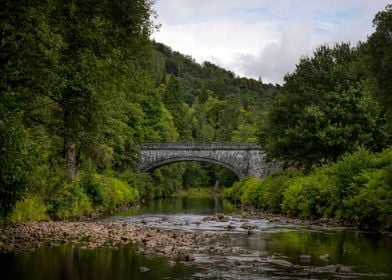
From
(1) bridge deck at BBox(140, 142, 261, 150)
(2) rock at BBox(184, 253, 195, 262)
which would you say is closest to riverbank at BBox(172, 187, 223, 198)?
(1) bridge deck at BBox(140, 142, 261, 150)

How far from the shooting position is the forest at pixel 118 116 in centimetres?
1973

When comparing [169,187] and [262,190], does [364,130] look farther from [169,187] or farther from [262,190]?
[169,187]

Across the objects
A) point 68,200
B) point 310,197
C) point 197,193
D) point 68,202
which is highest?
point 197,193

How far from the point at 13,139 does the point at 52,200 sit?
52.7 ft

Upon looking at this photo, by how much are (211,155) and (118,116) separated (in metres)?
46.2

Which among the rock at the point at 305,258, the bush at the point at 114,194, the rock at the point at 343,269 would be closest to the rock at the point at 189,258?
the rock at the point at 305,258

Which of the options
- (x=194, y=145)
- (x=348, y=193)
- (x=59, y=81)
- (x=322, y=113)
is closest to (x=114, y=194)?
(x=322, y=113)

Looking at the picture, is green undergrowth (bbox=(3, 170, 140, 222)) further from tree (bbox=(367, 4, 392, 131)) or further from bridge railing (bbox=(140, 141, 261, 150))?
bridge railing (bbox=(140, 141, 261, 150))

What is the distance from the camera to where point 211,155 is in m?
80.8

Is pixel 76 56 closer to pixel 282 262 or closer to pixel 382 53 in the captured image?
pixel 282 262

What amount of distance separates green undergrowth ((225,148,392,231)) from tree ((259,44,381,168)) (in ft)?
8.87

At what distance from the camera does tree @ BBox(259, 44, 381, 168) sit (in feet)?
151

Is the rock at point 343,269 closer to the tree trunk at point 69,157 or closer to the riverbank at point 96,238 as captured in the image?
the riverbank at point 96,238

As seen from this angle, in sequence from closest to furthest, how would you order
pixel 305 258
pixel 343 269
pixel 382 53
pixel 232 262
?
1. pixel 343 269
2. pixel 232 262
3. pixel 305 258
4. pixel 382 53
